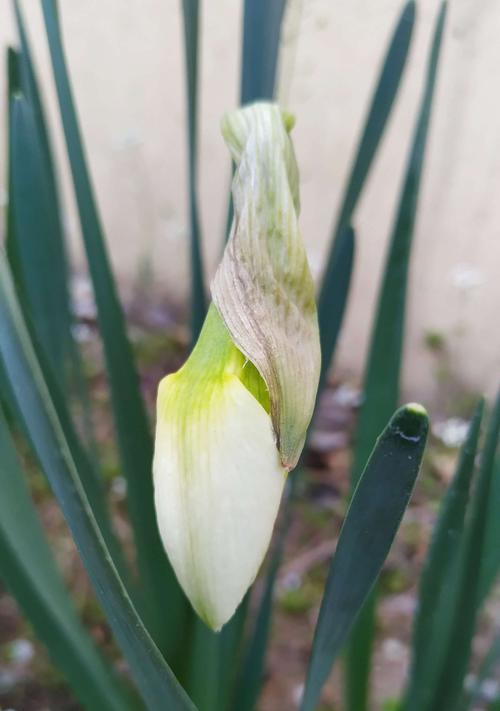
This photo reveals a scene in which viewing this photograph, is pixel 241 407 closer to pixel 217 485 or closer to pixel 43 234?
pixel 217 485

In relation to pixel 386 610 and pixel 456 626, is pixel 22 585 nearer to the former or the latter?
pixel 456 626

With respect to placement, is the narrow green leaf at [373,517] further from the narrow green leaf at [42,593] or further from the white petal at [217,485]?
the narrow green leaf at [42,593]

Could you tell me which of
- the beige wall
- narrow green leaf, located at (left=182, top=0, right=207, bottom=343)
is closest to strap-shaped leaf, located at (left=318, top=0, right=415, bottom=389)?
narrow green leaf, located at (left=182, top=0, right=207, bottom=343)

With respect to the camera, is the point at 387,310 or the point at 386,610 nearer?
the point at 387,310

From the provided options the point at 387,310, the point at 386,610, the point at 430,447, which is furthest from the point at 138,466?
the point at 430,447

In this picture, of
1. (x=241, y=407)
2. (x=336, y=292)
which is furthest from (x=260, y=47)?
(x=241, y=407)

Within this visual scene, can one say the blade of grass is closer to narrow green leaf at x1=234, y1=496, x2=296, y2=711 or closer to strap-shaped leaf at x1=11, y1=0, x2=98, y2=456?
narrow green leaf at x1=234, y1=496, x2=296, y2=711
